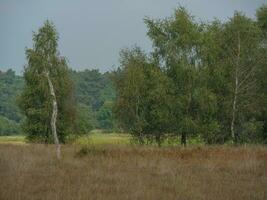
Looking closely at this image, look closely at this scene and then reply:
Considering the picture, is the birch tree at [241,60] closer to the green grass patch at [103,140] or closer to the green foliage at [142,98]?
the green foliage at [142,98]

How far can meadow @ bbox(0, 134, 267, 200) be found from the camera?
11.7 meters

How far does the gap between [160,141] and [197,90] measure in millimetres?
4649

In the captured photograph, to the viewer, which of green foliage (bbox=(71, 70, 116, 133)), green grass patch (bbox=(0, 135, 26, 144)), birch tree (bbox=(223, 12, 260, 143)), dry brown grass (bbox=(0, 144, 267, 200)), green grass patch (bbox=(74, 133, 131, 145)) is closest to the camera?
dry brown grass (bbox=(0, 144, 267, 200))

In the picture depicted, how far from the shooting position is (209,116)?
3606cm

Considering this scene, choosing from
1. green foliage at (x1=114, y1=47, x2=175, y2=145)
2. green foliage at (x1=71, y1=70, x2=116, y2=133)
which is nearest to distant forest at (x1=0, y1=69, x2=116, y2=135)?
green foliage at (x1=71, y1=70, x2=116, y2=133)

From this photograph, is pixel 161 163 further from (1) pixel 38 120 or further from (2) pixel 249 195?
(1) pixel 38 120

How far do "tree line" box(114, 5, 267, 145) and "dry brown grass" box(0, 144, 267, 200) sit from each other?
527 inches

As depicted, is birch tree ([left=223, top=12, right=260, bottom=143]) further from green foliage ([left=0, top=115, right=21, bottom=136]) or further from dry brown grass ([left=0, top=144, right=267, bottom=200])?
green foliage ([left=0, top=115, right=21, bottom=136])

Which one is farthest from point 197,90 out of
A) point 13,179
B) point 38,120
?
point 13,179

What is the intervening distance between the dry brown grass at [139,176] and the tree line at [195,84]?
1339 cm

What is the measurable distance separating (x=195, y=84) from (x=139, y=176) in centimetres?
2182

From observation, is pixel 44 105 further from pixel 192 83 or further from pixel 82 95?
pixel 82 95

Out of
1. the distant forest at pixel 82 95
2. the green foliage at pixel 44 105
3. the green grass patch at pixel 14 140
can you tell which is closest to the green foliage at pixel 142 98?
the green foliage at pixel 44 105

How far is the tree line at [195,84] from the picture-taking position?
1394 inches
